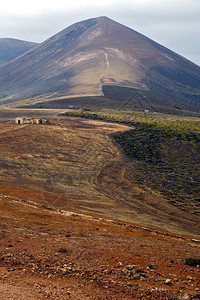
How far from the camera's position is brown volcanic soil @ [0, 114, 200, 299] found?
1076cm

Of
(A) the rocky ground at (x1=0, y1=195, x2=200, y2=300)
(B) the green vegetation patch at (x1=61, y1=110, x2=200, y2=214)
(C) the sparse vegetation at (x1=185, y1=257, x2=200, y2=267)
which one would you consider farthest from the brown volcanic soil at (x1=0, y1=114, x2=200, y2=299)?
(B) the green vegetation patch at (x1=61, y1=110, x2=200, y2=214)

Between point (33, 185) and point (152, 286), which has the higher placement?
point (152, 286)

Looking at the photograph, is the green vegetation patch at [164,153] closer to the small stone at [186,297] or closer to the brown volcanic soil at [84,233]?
the brown volcanic soil at [84,233]

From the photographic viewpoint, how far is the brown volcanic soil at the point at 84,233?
424 inches

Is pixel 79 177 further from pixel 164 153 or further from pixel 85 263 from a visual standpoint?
pixel 85 263

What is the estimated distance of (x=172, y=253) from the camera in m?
15.7

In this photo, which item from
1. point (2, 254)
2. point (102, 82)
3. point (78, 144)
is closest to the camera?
point (2, 254)

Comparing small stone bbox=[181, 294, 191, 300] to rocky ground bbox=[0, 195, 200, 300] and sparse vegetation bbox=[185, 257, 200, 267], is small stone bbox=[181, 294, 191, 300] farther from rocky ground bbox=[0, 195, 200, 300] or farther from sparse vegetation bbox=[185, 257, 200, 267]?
sparse vegetation bbox=[185, 257, 200, 267]

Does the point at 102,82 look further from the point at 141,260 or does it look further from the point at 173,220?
the point at 141,260

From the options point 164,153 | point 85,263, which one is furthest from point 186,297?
point 164,153

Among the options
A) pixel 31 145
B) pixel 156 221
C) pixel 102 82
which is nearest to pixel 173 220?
pixel 156 221

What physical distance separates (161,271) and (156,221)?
15002mm

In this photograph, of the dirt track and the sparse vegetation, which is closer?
the sparse vegetation

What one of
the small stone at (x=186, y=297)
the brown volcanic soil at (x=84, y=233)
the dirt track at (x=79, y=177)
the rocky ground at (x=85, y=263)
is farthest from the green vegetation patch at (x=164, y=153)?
the small stone at (x=186, y=297)
